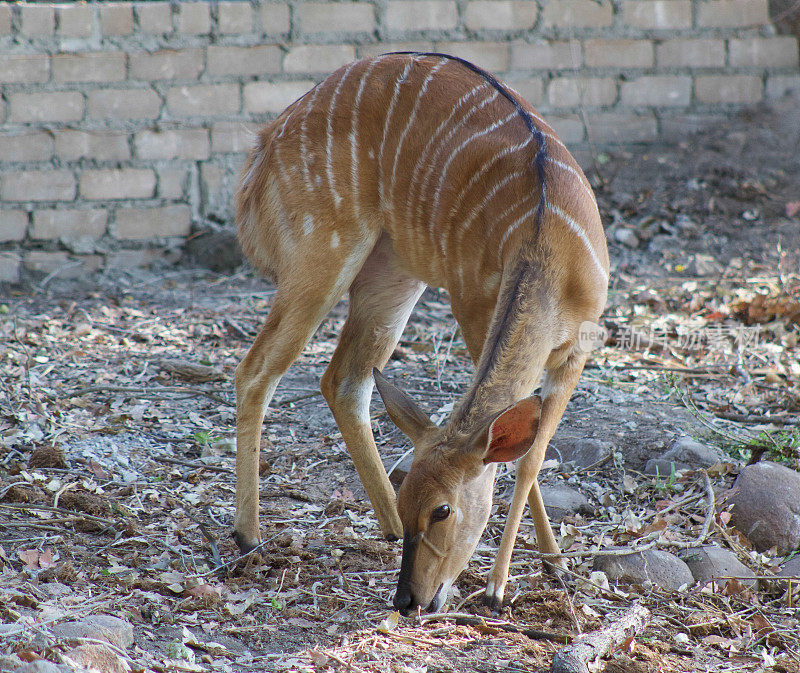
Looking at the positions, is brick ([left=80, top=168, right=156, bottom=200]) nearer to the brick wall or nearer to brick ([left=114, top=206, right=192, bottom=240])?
the brick wall

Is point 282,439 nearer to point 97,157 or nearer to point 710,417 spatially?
point 710,417

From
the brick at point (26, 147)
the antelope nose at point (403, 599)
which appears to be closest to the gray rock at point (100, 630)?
the antelope nose at point (403, 599)

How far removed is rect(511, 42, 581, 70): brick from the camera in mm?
8523

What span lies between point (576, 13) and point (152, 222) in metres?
4.51

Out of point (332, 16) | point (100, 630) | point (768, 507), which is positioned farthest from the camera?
point (332, 16)

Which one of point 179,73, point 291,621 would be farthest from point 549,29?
point 291,621

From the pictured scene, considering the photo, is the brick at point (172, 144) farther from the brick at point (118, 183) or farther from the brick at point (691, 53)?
the brick at point (691, 53)

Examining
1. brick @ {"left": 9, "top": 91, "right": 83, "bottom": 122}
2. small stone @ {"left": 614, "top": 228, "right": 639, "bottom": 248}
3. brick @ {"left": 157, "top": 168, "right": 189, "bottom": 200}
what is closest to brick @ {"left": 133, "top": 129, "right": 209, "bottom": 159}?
brick @ {"left": 157, "top": 168, "right": 189, "bottom": 200}

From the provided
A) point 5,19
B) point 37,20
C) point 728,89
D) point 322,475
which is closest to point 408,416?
point 322,475

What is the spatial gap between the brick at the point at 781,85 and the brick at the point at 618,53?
4.17 feet

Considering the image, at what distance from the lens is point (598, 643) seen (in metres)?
2.86

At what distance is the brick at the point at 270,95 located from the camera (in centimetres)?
827

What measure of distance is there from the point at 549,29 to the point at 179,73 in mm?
3541

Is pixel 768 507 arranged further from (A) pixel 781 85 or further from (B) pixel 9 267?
(B) pixel 9 267
